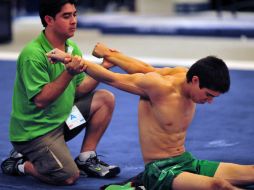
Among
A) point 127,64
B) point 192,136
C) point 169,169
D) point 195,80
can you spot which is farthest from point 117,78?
point 192,136

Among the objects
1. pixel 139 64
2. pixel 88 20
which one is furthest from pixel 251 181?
pixel 88 20

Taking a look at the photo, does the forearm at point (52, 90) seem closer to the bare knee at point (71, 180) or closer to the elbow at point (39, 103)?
the elbow at point (39, 103)

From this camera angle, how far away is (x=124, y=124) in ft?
15.3

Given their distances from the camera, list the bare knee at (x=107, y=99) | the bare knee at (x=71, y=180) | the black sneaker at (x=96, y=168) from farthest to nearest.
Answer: the bare knee at (x=107, y=99)
the black sneaker at (x=96, y=168)
the bare knee at (x=71, y=180)

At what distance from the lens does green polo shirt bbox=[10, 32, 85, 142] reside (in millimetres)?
3385

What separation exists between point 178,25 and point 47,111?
5694 mm

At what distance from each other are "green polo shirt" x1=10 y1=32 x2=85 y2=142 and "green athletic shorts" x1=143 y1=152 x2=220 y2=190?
58 centimetres

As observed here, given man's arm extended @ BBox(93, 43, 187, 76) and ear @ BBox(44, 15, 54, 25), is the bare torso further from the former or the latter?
ear @ BBox(44, 15, 54, 25)

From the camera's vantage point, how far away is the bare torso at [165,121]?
3.15 m

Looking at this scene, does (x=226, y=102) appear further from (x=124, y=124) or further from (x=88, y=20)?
(x=88, y=20)

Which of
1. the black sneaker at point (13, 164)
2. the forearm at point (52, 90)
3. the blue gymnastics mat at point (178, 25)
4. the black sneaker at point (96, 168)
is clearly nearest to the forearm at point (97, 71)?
the forearm at point (52, 90)

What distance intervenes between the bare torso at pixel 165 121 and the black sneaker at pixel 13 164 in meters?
0.74

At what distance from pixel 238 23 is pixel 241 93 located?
3588mm

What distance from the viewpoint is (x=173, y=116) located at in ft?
10.4
